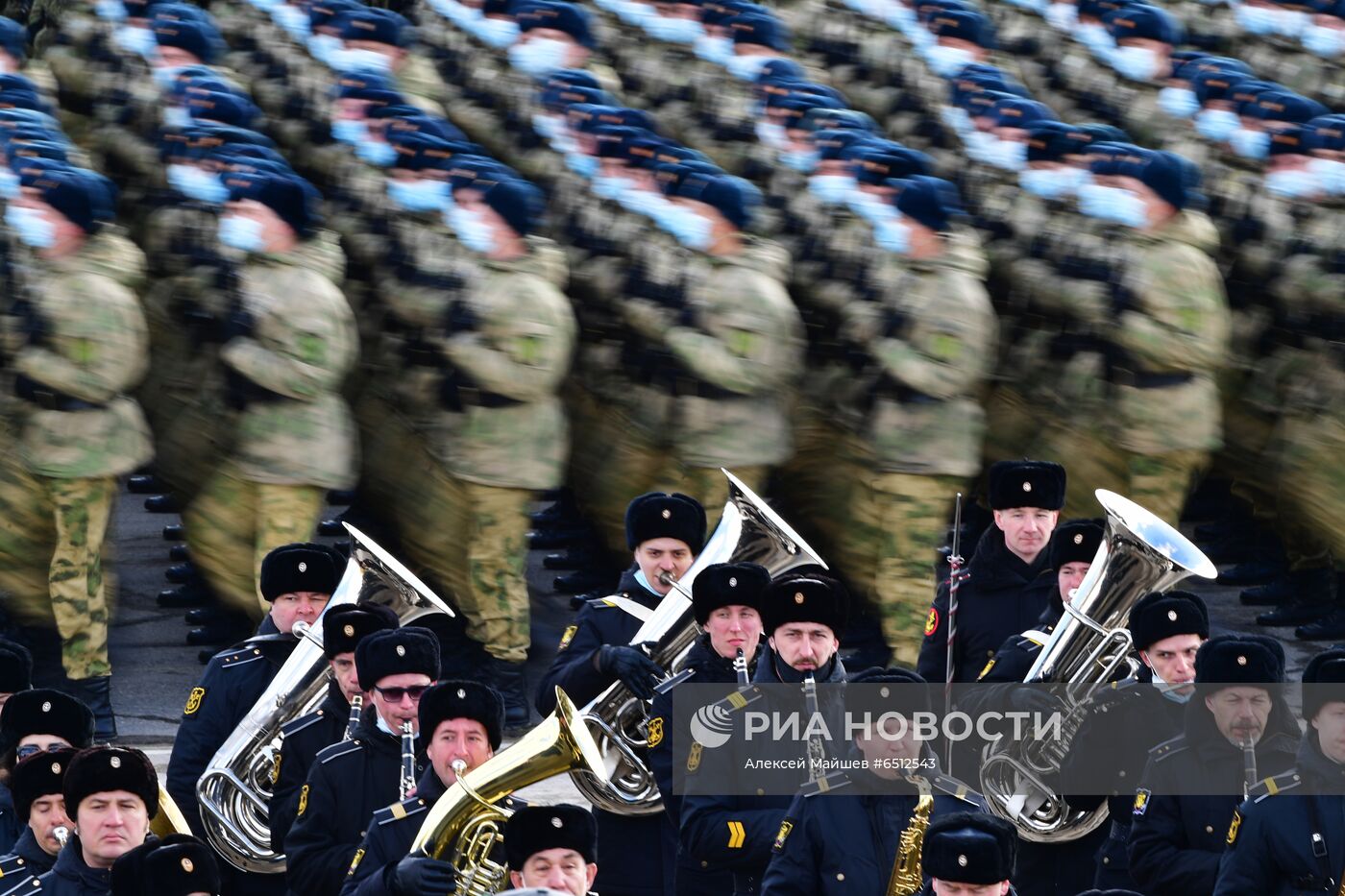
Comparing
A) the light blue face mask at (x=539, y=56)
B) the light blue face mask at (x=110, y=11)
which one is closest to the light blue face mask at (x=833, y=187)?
the light blue face mask at (x=539, y=56)

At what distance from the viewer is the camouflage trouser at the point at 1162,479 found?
1252cm

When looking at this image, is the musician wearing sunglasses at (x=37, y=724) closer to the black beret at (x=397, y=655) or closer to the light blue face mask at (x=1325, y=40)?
the black beret at (x=397, y=655)

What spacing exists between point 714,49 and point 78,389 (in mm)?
4169

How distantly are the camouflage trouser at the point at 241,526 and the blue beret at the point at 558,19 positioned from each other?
3.16 metres

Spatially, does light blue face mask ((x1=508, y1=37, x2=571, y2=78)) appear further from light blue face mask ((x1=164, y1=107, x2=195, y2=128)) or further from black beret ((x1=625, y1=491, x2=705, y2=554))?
black beret ((x1=625, y1=491, x2=705, y2=554))

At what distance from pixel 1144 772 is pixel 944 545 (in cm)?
392

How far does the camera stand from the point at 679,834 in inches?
345

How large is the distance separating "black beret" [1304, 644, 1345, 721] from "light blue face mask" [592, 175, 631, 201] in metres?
5.55

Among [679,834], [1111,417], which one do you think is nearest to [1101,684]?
[679,834]

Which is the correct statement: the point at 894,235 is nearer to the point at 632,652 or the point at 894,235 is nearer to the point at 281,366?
the point at 281,366

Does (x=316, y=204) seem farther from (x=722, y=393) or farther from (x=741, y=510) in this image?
(x=741, y=510)

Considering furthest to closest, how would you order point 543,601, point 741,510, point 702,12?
point 702,12 < point 543,601 < point 741,510

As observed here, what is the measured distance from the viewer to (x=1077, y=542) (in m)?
9.51

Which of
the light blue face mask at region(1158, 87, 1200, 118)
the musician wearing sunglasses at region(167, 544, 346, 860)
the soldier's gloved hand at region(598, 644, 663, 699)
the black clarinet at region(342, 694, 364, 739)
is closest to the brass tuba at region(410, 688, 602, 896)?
the black clarinet at region(342, 694, 364, 739)
